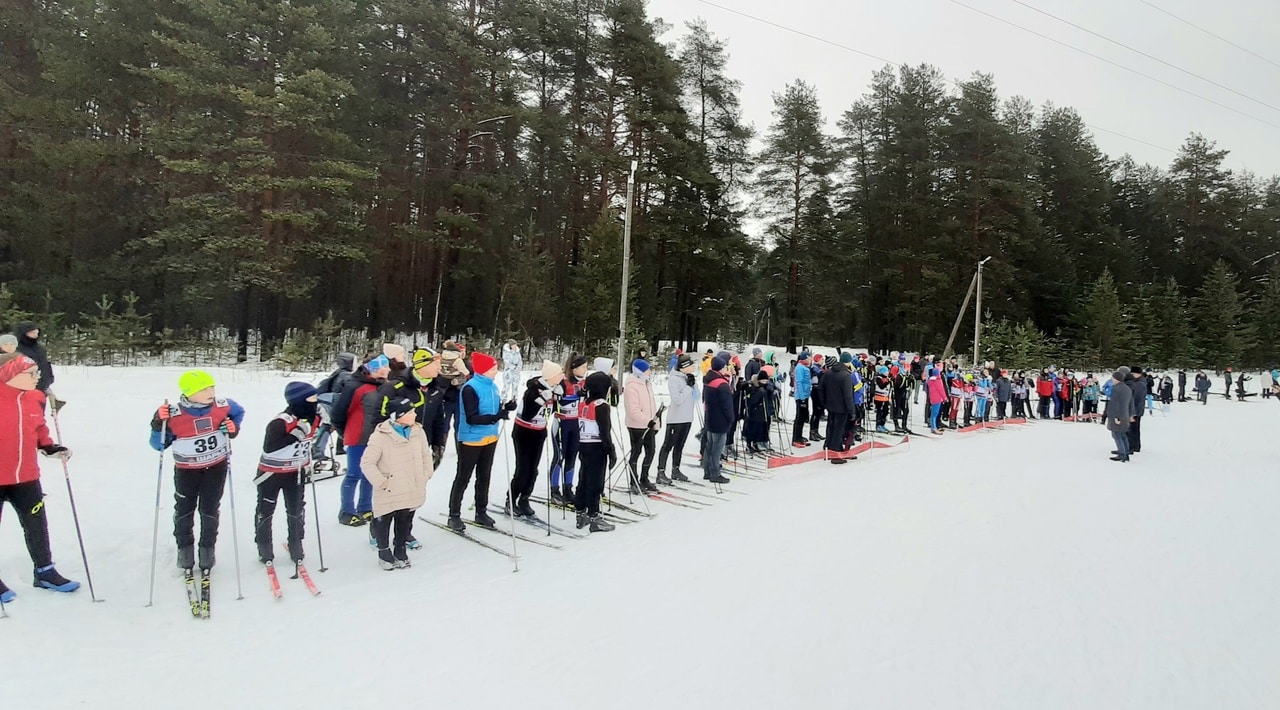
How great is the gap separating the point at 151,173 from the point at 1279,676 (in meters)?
26.7

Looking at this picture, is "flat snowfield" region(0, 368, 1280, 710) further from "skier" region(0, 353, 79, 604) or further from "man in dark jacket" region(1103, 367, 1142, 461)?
"man in dark jacket" region(1103, 367, 1142, 461)

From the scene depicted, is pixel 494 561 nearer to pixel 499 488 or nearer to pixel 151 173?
pixel 499 488

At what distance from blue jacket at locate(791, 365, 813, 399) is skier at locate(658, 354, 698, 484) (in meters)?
4.26

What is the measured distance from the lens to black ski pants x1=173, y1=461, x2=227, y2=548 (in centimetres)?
509

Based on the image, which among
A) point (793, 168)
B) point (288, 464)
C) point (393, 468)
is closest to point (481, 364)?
point (393, 468)

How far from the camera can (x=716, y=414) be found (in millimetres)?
9656

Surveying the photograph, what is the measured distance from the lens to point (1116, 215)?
5391 cm

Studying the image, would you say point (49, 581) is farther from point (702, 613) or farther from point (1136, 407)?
point (1136, 407)

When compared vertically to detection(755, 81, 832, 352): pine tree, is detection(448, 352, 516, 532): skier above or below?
below

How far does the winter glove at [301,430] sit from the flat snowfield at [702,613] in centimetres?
117

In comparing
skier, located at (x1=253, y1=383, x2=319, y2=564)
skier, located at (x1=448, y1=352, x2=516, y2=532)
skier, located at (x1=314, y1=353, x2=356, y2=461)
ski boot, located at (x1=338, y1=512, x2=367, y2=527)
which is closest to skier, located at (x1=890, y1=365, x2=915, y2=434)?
skier, located at (x1=448, y1=352, x2=516, y2=532)

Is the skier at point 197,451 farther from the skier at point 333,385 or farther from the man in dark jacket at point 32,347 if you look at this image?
the man in dark jacket at point 32,347

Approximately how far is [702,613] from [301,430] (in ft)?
12.0

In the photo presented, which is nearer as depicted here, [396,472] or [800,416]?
[396,472]
